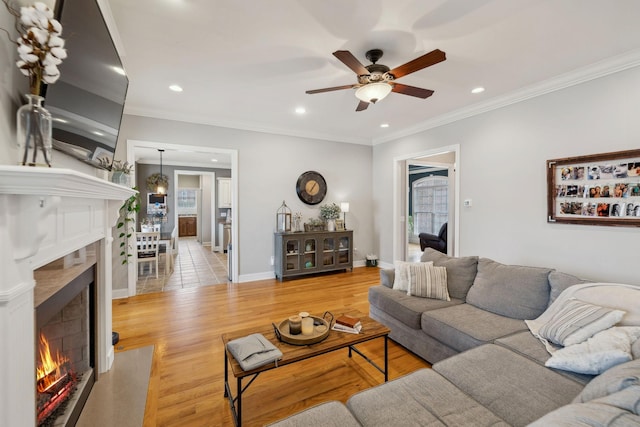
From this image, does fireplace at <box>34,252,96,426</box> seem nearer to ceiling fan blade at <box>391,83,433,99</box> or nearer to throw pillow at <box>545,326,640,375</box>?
throw pillow at <box>545,326,640,375</box>

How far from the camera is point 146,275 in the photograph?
507cm

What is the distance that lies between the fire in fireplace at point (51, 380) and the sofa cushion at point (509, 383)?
6.78 feet

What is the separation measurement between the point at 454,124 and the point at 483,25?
2.22 metres

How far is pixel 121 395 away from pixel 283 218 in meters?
3.30

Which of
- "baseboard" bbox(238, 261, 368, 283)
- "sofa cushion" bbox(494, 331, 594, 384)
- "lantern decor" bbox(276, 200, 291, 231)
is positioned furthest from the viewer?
"lantern decor" bbox(276, 200, 291, 231)

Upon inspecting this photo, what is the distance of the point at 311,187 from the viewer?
523 cm

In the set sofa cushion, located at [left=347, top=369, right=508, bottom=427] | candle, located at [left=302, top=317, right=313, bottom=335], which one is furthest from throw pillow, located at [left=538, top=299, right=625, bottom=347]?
candle, located at [left=302, top=317, right=313, bottom=335]

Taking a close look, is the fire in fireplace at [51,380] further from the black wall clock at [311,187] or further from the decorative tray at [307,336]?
the black wall clock at [311,187]

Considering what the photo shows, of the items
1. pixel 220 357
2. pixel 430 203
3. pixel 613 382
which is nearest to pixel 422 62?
pixel 613 382

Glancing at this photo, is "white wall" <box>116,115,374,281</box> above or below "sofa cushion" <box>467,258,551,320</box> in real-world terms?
above

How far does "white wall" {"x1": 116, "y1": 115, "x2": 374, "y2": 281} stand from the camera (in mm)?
4188

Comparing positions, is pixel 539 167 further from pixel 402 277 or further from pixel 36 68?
pixel 36 68

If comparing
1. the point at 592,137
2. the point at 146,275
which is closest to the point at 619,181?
the point at 592,137

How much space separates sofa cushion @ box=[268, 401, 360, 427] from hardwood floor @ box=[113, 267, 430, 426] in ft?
2.36
